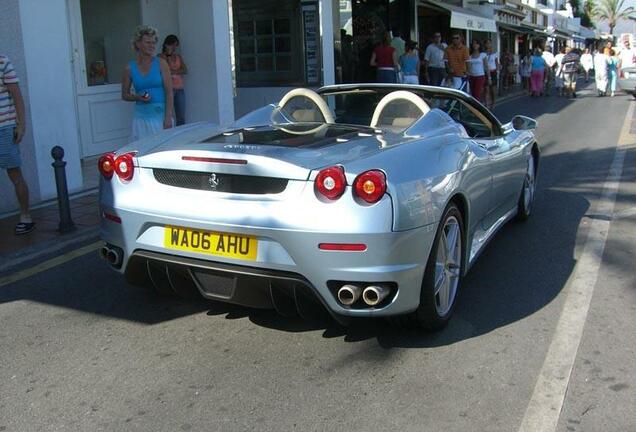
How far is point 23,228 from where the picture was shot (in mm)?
6113

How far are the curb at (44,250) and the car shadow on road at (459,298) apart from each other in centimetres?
29

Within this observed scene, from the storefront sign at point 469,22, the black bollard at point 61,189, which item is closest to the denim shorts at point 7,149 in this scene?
the black bollard at point 61,189

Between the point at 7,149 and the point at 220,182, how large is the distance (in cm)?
Answer: 333

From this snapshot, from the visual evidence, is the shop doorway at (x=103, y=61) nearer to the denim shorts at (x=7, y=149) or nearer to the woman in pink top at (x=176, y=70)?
the woman in pink top at (x=176, y=70)

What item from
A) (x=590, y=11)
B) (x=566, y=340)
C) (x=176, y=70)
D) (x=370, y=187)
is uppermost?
(x=590, y=11)

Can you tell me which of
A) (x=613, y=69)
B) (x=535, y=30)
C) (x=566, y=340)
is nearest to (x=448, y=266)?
(x=566, y=340)

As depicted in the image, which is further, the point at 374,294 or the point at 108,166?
the point at 108,166

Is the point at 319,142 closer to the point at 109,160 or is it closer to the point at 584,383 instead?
the point at 109,160

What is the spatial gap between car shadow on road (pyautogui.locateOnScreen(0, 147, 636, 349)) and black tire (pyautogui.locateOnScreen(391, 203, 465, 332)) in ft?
0.23

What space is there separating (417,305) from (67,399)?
5.68 ft

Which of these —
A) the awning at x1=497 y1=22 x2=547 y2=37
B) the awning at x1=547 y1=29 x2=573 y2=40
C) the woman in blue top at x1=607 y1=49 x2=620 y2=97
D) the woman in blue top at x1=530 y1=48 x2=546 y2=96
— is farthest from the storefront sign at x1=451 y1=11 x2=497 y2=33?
the awning at x1=547 y1=29 x2=573 y2=40

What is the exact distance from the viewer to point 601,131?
1351cm

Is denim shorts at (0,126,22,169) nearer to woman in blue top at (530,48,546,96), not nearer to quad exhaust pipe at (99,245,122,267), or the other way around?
quad exhaust pipe at (99,245,122,267)

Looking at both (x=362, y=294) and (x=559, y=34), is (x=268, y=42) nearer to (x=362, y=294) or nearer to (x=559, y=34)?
(x=362, y=294)
